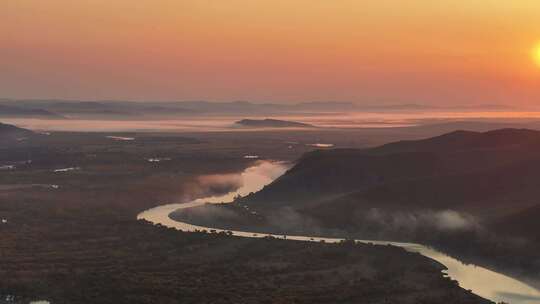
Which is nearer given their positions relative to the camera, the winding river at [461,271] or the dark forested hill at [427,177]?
the winding river at [461,271]

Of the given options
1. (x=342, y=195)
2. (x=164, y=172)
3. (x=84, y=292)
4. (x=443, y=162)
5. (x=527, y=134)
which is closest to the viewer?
(x=84, y=292)

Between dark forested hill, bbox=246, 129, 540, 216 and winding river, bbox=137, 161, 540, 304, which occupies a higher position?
dark forested hill, bbox=246, 129, 540, 216

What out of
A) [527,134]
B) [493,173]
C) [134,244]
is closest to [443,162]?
[493,173]

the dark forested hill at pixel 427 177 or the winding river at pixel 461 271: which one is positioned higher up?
the dark forested hill at pixel 427 177

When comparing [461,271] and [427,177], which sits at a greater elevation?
[427,177]

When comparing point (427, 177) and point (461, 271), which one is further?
point (427, 177)

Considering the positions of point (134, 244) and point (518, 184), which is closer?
point (134, 244)

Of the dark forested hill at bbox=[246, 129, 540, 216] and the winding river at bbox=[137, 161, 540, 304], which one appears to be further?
the dark forested hill at bbox=[246, 129, 540, 216]

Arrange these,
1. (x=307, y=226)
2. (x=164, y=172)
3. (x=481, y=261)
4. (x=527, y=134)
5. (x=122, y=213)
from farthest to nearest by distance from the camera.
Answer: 1. (x=164, y=172)
2. (x=527, y=134)
3. (x=122, y=213)
4. (x=307, y=226)
5. (x=481, y=261)

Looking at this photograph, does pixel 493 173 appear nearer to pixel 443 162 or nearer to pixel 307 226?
pixel 443 162

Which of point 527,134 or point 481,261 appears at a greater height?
point 527,134

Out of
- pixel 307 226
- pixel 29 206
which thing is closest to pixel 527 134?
pixel 307 226
